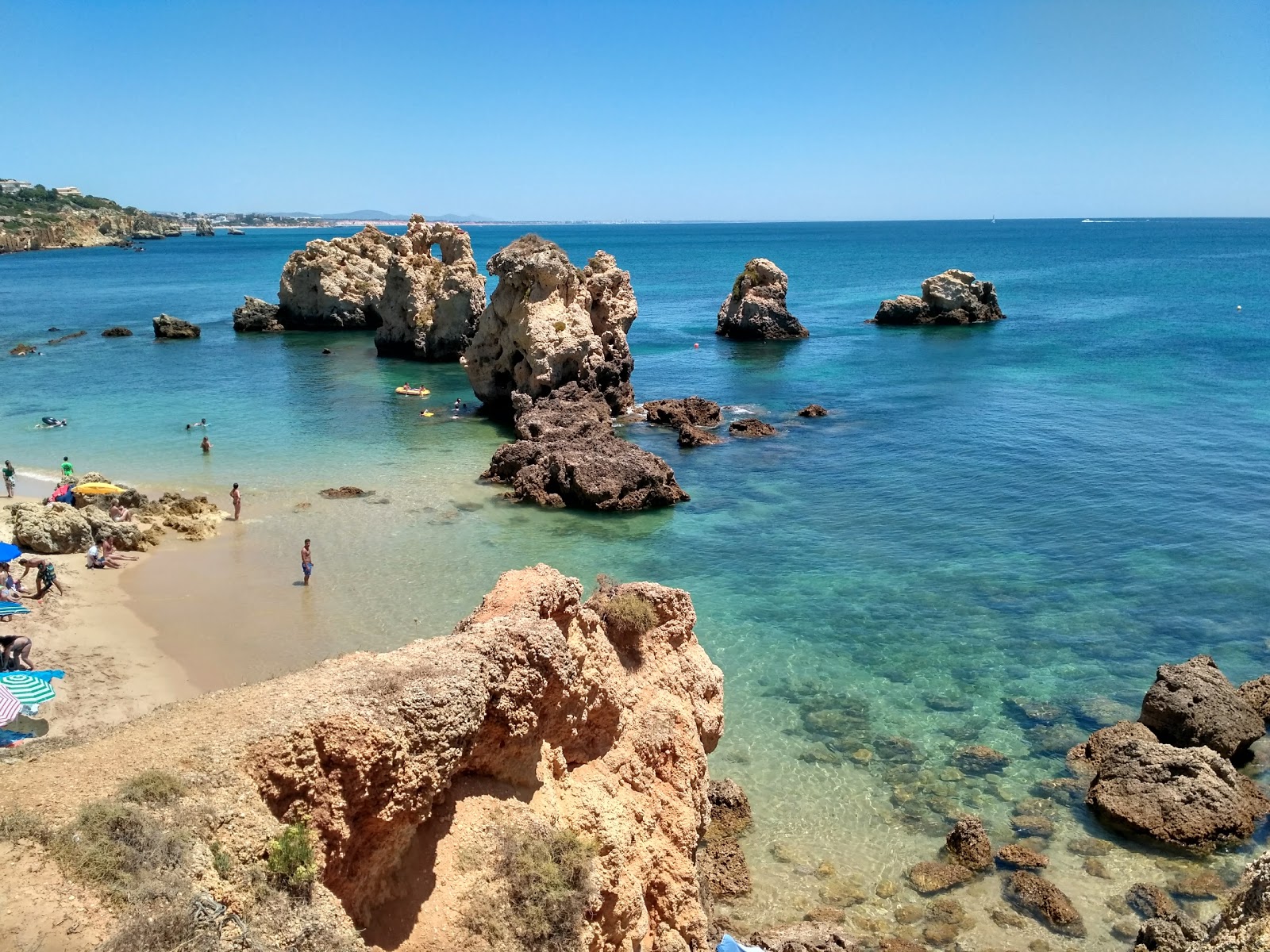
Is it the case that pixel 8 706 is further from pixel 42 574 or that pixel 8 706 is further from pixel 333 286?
pixel 333 286

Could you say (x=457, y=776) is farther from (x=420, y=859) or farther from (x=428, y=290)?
(x=428, y=290)

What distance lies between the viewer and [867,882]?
14227 mm

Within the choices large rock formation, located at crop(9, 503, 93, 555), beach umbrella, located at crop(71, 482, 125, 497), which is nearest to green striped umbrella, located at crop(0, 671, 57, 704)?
large rock formation, located at crop(9, 503, 93, 555)

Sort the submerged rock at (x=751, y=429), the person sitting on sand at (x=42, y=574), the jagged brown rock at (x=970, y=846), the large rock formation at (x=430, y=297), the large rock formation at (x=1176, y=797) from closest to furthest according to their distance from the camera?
the jagged brown rock at (x=970, y=846), the large rock formation at (x=1176, y=797), the person sitting on sand at (x=42, y=574), the submerged rock at (x=751, y=429), the large rock formation at (x=430, y=297)

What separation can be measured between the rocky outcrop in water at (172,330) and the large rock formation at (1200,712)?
7104 centimetres

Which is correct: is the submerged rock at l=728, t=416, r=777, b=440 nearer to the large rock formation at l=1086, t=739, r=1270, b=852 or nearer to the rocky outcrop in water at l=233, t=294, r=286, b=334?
the large rock formation at l=1086, t=739, r=1270, b=852

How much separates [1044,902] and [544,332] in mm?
30743

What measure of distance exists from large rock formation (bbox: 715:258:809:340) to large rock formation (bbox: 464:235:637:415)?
1095 inches

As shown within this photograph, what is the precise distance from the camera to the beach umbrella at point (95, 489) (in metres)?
28.5

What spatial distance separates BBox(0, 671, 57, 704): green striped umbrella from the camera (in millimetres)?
15070

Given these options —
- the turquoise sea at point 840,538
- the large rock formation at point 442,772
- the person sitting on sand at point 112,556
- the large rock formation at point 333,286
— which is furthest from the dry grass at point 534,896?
the large rock formation at point 333,286

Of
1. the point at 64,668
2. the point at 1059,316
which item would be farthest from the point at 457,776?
the point at 1059,316

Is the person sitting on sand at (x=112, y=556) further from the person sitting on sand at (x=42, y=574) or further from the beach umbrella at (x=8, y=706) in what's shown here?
the beach umbrella at (x=8, y=706)

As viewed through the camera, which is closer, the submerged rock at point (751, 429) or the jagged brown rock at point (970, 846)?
the jagged brown rock at point (970, 846)
